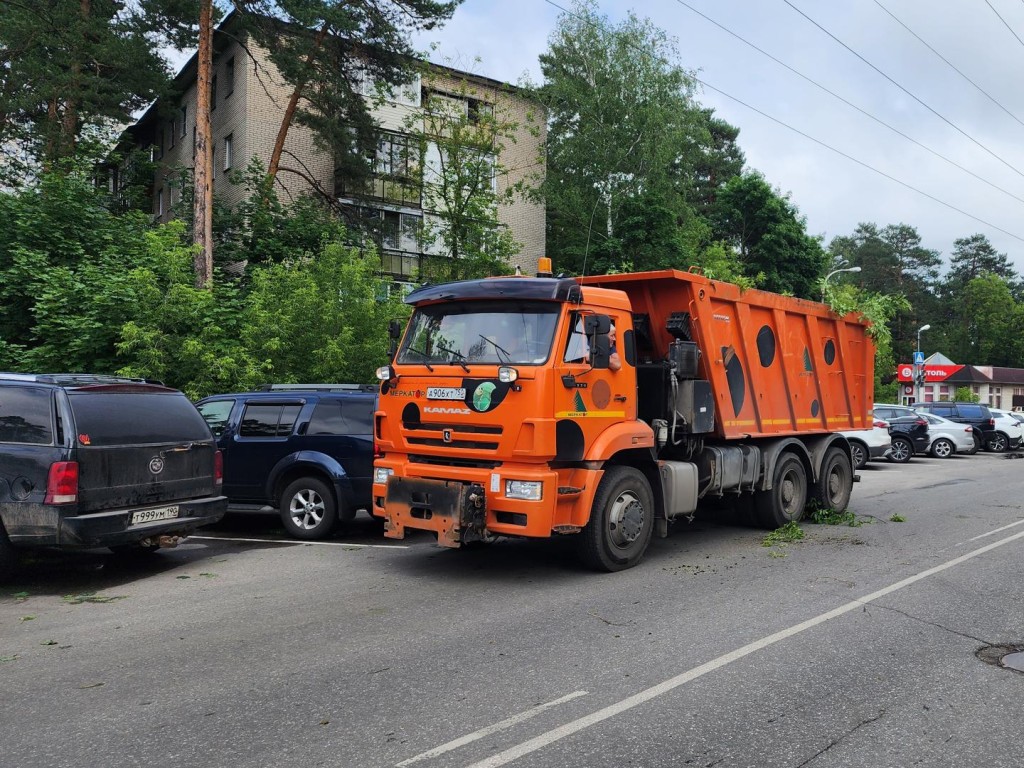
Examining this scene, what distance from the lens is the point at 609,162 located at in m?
33.3

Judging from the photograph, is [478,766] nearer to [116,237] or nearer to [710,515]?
[710,515]

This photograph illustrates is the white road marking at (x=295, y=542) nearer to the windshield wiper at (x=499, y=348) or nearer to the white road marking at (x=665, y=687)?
the windshield wiper at (x=499, y=348)

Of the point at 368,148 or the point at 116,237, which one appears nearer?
the point at 116,237

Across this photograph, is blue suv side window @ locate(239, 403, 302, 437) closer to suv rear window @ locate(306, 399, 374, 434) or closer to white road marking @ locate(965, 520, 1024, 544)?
suv rear window @ locate(306, 399, 374, 434)

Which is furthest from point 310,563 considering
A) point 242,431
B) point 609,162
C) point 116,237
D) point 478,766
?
point 609,162

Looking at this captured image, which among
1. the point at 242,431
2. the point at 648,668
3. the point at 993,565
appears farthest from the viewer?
the point at 242,431

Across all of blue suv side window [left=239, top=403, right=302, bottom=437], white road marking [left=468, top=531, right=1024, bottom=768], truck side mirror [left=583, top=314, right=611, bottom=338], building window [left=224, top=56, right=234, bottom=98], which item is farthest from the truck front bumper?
building window [left=224, top=56, right=234, bottom=98]

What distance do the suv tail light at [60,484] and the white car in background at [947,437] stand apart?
25.1 meters

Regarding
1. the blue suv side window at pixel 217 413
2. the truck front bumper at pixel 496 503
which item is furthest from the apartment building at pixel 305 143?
the truck front bumper at pixel 496 503

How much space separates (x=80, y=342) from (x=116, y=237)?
7.12 metres

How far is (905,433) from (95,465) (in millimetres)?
23192

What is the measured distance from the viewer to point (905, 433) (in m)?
24.2

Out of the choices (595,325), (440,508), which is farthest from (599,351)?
(440,508)

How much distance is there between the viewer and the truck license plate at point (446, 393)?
7.12 meters
